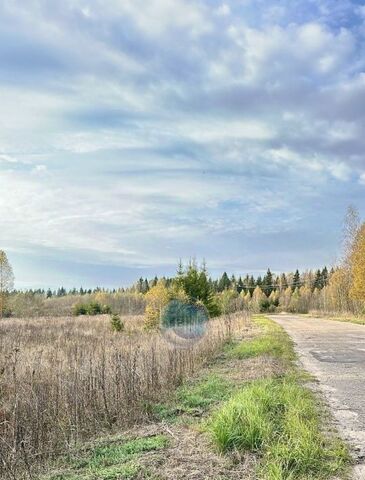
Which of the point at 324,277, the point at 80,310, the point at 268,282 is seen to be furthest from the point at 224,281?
the point at 80,310

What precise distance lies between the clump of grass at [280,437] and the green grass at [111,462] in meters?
0.81

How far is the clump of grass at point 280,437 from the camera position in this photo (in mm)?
4617

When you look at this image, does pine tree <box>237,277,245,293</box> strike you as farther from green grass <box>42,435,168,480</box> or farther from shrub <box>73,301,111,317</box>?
green grass <box>42,435,168,480</box>

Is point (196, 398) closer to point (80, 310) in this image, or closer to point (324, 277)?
point (80, 310)

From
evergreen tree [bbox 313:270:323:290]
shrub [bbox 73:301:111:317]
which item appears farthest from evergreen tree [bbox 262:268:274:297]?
shrub [bbox 73:301:111:317]

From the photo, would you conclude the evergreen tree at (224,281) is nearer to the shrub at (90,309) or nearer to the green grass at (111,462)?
the shrub at (90,309)

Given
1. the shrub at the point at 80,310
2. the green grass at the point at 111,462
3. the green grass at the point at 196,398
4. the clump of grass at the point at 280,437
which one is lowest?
the green grass at the point at 111,462

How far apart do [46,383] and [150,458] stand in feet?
15.4

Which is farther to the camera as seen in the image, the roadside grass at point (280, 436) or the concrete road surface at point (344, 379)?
the concrete road surface at point (344, 379)

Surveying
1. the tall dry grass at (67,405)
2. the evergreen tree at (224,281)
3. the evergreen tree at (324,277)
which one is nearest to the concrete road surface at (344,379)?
the tall dry grass at (67,405)

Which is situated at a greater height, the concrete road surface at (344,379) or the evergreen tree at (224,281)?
the evergreen tree at (224,281)

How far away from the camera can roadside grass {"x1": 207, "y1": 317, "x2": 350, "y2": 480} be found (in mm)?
4625

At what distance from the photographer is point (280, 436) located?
205 inches

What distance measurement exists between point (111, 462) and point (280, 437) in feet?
6.10
